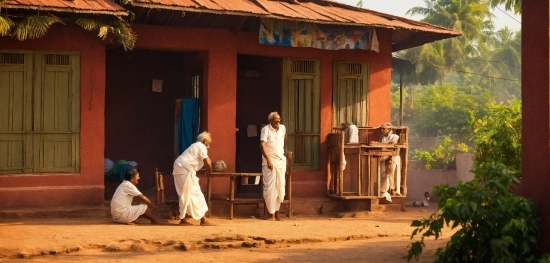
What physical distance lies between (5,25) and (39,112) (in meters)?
1.84

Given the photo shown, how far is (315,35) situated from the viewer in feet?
46.9

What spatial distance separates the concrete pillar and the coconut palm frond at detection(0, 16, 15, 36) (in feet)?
22.8

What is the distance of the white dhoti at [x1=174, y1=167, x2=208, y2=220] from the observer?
12289mm

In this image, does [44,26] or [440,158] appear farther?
[440,158]

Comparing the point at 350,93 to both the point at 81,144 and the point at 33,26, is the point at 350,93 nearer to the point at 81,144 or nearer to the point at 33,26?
the point at 81,144

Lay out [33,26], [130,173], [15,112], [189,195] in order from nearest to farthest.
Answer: [33,26], [130,173], [189,195], [15,112]

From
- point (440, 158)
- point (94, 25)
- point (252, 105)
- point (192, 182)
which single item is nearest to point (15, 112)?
point (94, 25)

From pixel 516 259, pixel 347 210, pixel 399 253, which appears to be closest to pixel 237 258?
pixel 399 253

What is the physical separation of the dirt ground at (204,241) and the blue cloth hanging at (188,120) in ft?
6.77

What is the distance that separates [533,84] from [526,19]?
67 centimetres

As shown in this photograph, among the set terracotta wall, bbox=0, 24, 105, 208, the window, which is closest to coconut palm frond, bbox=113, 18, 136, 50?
terracotta wall, bbox=0, 24, 105, 208

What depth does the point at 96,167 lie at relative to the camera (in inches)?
517

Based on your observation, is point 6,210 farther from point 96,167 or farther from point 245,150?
point 245,150

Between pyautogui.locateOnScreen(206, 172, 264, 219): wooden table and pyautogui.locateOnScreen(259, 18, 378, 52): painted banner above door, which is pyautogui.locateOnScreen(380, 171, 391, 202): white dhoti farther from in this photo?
pyautogui.locateOnScreen(206, 172, 264, 219): wooden table
